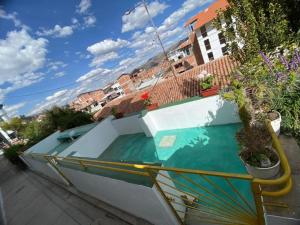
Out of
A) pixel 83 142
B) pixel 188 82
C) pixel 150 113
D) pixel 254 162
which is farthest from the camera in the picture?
pixel 188 82

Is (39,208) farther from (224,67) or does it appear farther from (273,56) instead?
(224,67)

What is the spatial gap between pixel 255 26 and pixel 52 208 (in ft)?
22.8

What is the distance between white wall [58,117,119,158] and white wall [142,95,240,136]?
2683mm

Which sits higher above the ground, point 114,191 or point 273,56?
point 273,56

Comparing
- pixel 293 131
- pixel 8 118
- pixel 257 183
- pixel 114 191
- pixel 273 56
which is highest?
pixel 8 118

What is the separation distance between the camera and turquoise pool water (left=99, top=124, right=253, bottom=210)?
12.3 feet

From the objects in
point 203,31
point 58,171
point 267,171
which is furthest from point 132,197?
point 203,31

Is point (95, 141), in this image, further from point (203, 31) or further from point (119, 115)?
point (203, 31)

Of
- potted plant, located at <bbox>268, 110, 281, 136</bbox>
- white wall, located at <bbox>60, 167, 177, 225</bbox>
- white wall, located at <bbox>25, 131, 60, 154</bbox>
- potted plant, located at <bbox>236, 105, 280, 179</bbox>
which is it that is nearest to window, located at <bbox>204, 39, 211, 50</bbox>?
white wall, located at <bbox>25, 131, 60, 154</bbox>

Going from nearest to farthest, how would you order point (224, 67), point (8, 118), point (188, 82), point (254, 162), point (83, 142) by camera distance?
point (254, 162)
point (83, 142)
point (224, 67)
point (188, 82)
point (8, 118)

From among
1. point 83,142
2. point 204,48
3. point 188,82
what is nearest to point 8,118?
point 83,142

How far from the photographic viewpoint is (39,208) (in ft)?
17.7

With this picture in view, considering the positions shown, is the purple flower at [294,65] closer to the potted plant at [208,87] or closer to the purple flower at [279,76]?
the purple flower at [279,76]

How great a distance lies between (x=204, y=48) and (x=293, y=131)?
32107 millimetres
